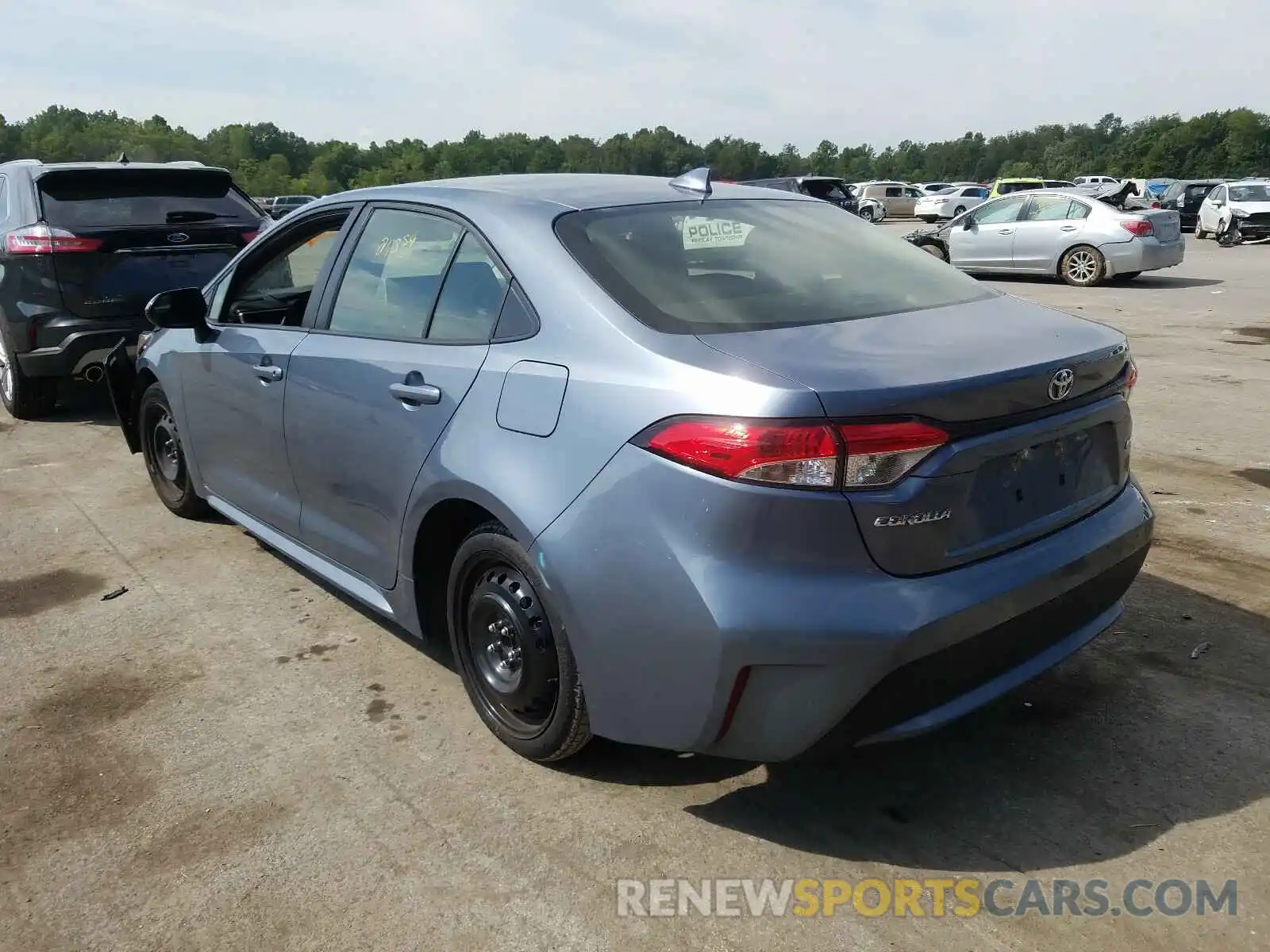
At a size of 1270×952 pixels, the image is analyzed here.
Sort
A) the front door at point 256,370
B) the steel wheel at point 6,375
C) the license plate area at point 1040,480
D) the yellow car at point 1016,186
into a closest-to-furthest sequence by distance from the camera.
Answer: the license plate area at point 1040,480 < the front door at point 256,370 < the steel wheel at point 6,375 < the yellow car at point 1016,186

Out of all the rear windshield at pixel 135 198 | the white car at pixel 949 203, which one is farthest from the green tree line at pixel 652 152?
the rear windshield at pixel 135 198

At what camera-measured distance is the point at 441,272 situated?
10.5ft

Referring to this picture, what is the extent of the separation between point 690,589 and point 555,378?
2.29 feet

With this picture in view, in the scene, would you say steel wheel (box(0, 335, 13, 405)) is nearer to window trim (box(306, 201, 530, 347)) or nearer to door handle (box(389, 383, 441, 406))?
window trim (box(306, 201, 530, 347))

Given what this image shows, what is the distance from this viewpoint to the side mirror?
423 cm

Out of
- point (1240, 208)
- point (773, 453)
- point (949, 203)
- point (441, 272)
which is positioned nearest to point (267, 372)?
point (441, 272)

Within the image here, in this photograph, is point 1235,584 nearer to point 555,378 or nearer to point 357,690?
point 555,378

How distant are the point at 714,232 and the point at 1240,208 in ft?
86.9

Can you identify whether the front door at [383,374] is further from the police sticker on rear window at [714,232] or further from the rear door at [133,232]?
the rear door at [133,232]

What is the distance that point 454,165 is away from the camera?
85500 millimetres

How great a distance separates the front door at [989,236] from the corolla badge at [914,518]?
15375 millimetres

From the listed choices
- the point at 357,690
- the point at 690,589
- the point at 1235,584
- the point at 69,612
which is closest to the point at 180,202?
the point at 69,612

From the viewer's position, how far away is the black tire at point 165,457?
5.00 meters

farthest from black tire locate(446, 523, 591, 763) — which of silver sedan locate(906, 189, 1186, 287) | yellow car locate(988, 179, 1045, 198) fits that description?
→ yellow car locate(988, 179, 1045, 198)
